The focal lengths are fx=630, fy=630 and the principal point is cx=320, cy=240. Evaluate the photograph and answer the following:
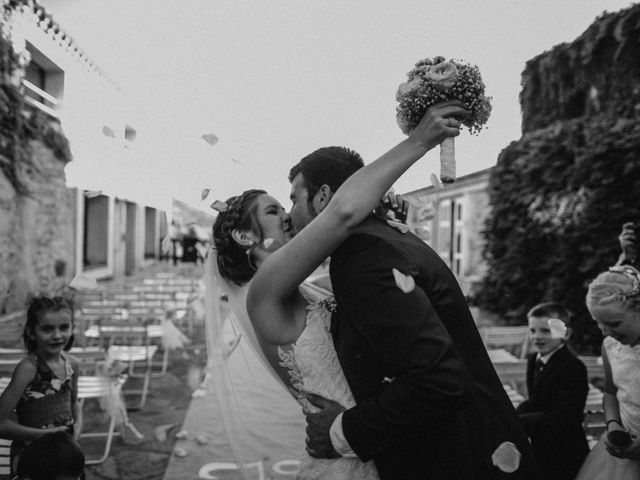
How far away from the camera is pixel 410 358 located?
134cm

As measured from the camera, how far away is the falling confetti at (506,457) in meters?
1.53

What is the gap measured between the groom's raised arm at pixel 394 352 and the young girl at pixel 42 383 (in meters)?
1.88

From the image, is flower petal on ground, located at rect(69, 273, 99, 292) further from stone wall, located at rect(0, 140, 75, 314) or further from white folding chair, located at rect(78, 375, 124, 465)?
stone wall, located at rect(0, 140, 75, 314)

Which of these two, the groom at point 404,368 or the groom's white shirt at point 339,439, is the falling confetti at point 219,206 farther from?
the groom's white shirt at point 339,439

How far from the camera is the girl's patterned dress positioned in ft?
9.27

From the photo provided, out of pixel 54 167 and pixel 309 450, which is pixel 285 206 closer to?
pixel 309 450

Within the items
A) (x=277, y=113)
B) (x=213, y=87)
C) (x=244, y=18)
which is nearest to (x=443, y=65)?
(x=277, y=113)

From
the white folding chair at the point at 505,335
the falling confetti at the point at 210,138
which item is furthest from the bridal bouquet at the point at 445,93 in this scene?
the white folding chair at the point at 505,335

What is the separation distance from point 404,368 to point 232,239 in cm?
120

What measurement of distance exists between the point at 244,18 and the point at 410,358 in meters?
4.53

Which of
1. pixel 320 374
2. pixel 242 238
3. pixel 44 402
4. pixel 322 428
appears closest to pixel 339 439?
pixel 322 428

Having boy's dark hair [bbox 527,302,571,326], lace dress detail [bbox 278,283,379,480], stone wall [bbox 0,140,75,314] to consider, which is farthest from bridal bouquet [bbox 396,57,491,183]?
stone wall [bbox 0,140,75,314]

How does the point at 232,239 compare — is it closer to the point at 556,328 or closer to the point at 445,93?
the point at 445,93

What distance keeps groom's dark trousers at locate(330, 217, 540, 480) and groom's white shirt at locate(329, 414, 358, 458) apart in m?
0.03
